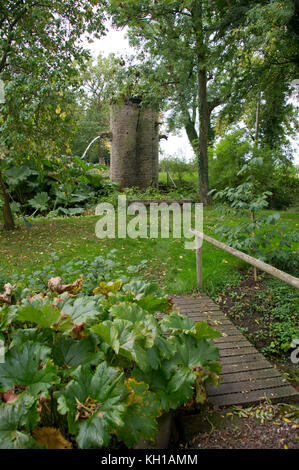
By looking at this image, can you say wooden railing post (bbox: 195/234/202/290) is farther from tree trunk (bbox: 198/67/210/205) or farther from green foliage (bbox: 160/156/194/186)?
green foliage (bbox: 160/156/194/186)

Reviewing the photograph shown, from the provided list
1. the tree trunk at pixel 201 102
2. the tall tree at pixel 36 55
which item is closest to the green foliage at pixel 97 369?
the tall tree at pixel 36 55

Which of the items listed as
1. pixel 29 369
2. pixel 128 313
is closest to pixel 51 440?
pixel 29 369

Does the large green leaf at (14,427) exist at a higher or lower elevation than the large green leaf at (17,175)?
lower

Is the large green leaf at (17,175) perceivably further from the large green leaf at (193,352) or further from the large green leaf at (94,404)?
the large green leaf at (94,404)

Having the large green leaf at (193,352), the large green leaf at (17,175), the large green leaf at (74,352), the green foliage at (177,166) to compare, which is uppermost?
the green foliage at (177,166)

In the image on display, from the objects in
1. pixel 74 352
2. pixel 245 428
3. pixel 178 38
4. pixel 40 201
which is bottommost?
pixel 245 428

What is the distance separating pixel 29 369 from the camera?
4.52ft

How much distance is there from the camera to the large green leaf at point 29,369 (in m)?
1.31

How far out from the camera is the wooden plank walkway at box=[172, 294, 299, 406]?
2102mm

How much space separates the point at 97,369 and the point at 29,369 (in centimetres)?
29

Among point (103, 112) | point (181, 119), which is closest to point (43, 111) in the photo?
point (181, 119)

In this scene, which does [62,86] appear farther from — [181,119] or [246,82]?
[181,119]

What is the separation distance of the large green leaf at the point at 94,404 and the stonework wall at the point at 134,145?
10.3m

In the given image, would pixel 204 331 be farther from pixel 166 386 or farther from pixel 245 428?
pixel 245 428
